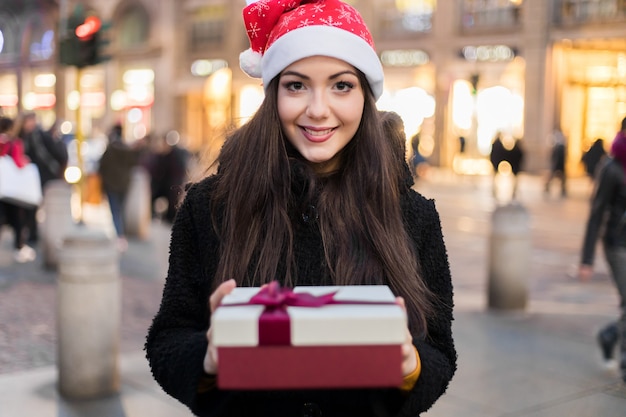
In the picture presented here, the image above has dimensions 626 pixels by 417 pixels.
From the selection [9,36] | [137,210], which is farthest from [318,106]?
[9,36]

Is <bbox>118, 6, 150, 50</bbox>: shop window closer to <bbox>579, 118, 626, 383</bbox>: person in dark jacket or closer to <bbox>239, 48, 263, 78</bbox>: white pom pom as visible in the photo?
<bbox>579, 118, 626, 383</bbox>: person in dark jacket

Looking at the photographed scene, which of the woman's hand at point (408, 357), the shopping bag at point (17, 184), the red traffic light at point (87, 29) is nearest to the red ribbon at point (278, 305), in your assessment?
the woman's hand at point (408, 357)

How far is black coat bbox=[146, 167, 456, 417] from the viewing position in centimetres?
215

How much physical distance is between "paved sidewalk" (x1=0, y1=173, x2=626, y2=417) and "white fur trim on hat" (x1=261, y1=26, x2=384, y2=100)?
3.90 metres

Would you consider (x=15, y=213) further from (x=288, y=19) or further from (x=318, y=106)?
(x=318, y=106)

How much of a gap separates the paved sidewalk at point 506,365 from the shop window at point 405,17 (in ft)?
79.6

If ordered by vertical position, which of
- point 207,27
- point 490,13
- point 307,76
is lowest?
point 307,76

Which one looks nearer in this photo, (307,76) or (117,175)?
(307,76)

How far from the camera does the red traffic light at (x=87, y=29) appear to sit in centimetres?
1146

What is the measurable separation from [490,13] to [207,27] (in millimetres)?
15814

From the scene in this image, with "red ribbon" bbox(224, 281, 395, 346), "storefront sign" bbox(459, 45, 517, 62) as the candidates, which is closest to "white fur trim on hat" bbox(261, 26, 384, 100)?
"red ribbon" bbox(224, 281, 395, 346)

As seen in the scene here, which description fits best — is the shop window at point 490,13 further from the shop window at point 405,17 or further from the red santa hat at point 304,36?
the red santa hat at point 304,36

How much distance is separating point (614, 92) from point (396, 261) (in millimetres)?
32275

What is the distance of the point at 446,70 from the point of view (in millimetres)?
35844
